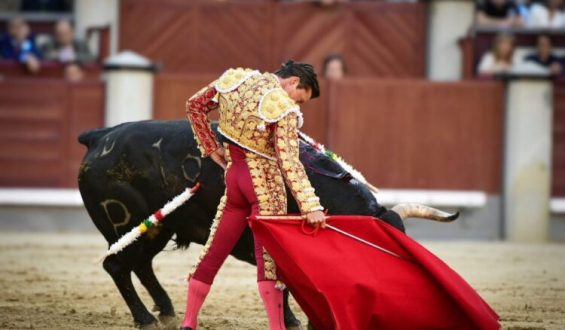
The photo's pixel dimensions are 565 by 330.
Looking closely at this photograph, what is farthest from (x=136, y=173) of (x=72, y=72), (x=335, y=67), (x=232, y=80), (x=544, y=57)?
(x=544, y=57)

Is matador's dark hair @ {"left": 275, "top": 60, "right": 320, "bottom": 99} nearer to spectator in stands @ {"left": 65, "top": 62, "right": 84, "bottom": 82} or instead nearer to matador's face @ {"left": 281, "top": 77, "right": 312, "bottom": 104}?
matador's face @ {"left": 281, "top": 77, "right": 312, "bottom": 104}

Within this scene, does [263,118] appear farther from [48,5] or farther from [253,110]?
[48,5]

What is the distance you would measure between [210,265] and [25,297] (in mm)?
1936

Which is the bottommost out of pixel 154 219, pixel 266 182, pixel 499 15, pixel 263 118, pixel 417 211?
pixel 154 219

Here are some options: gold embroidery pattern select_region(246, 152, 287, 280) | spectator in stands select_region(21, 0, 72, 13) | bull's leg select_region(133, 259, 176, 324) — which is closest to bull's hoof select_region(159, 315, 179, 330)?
bull's leg select_region(133, 259, 176, 324)

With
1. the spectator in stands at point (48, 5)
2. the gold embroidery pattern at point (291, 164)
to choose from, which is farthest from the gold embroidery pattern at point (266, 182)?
the spectator in stands at point (48, 5)

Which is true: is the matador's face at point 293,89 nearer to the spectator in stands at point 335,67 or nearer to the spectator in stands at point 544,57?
the spectator in stands at point 335,67

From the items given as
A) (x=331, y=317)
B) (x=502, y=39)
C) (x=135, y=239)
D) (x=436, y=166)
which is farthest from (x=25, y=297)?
(x=502, y=39)

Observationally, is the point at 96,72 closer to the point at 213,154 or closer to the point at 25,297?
the point at 25,297

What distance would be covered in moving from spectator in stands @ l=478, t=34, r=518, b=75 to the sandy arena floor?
1.77 m

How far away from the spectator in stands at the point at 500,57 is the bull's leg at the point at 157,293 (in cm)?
576

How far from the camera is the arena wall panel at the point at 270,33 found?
1211cm

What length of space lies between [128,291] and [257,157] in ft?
3.75

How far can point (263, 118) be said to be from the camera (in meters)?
4.77
